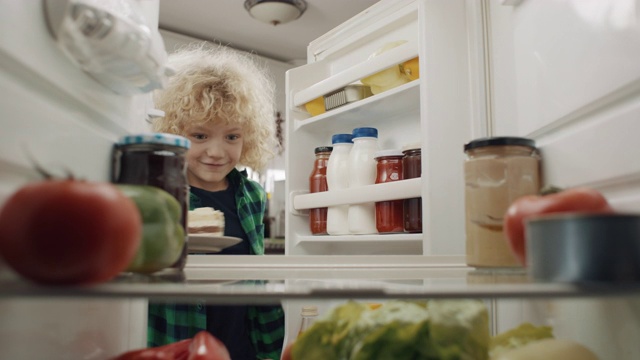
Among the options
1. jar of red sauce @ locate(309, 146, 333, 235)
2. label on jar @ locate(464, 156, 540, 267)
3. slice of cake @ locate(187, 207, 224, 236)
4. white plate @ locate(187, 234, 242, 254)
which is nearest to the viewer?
label on jar @ locate(464, 156, 540, 267)

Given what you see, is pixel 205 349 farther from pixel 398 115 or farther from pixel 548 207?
pixel 398 115

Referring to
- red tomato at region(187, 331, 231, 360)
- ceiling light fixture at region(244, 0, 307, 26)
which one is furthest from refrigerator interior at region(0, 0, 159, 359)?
ceiling light fixture at region(244, 0, 307, 26)

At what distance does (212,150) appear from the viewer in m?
1.64

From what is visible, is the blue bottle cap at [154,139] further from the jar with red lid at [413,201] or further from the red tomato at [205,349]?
the jar with red lid at [413,201]

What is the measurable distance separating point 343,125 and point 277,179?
1944mm

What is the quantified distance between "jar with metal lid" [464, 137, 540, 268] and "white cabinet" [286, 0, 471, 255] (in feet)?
1.92

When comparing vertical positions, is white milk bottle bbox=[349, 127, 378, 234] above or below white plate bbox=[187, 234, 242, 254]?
above

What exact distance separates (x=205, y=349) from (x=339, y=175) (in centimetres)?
109

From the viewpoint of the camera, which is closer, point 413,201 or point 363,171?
point 413,201

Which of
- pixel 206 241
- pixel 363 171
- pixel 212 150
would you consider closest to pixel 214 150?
pixel 212 150

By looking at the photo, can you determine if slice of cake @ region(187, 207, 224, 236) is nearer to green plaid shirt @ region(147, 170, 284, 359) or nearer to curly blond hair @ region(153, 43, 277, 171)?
green plaid shirt @ region(147, 170, 284, 359)

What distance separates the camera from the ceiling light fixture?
3.10 metres

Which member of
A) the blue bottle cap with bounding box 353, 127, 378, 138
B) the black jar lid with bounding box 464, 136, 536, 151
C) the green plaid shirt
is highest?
the blue bottle cap with bounding box 353, 127, 378, 138

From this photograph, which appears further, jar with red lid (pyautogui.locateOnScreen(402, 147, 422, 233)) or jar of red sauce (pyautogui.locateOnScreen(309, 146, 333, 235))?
jar of red sauce (pyautogui.locateOnScreen(309, 146, 333, 235))
